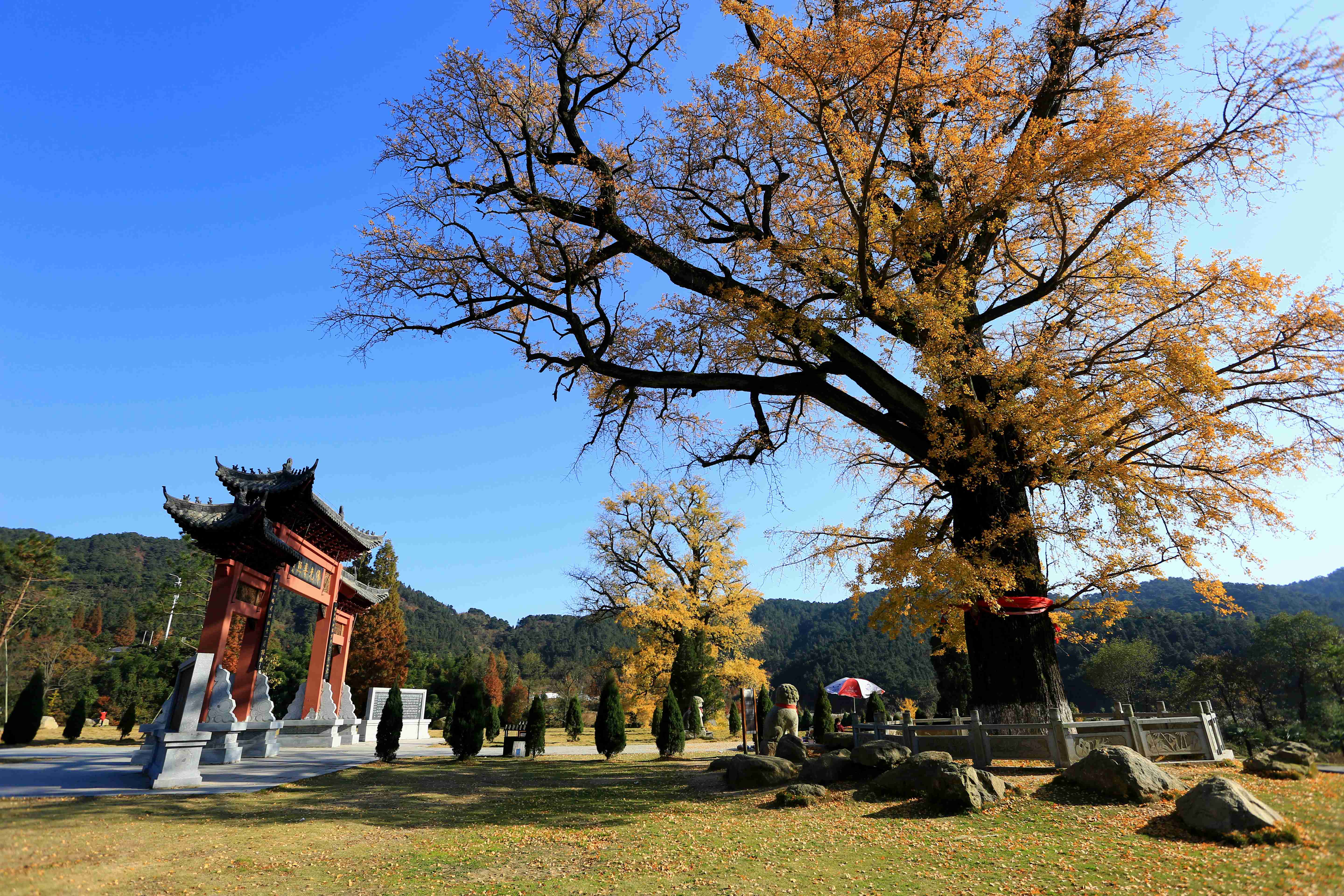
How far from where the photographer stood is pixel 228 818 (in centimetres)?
855

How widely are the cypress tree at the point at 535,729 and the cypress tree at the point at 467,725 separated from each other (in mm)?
2220

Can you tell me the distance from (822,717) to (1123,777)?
55.0 ft

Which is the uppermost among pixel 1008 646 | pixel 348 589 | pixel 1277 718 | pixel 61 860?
pixel 348 589

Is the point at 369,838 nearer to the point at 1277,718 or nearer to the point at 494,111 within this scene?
the point at 494,111

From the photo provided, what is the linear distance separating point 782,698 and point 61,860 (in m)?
14.4

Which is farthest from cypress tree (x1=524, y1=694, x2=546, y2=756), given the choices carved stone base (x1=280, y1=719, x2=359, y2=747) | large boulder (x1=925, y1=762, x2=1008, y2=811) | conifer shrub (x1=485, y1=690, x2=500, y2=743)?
large boulder (x1=925, y1=762, x2=1008, y2=811)

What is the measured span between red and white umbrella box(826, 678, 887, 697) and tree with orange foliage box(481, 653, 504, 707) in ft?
143

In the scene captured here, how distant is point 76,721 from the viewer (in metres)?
22.5

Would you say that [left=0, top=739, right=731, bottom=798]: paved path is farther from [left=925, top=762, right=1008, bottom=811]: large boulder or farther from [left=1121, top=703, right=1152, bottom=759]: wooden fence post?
[left=1121, top=703, right=1152, bottom=759]: wooden fence post

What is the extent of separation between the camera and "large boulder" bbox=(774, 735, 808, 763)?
462 inches

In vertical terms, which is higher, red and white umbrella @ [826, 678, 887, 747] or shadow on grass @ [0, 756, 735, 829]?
red and white umbrella @ [826, 678, 887, 747]

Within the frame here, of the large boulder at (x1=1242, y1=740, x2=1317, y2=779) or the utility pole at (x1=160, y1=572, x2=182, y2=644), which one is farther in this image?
the utility pole at (x1=160, y1=572, x2=182, y2=644)

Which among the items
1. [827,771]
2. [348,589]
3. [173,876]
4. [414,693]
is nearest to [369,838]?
[173,876]

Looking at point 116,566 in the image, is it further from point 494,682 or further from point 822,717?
point 822,717
